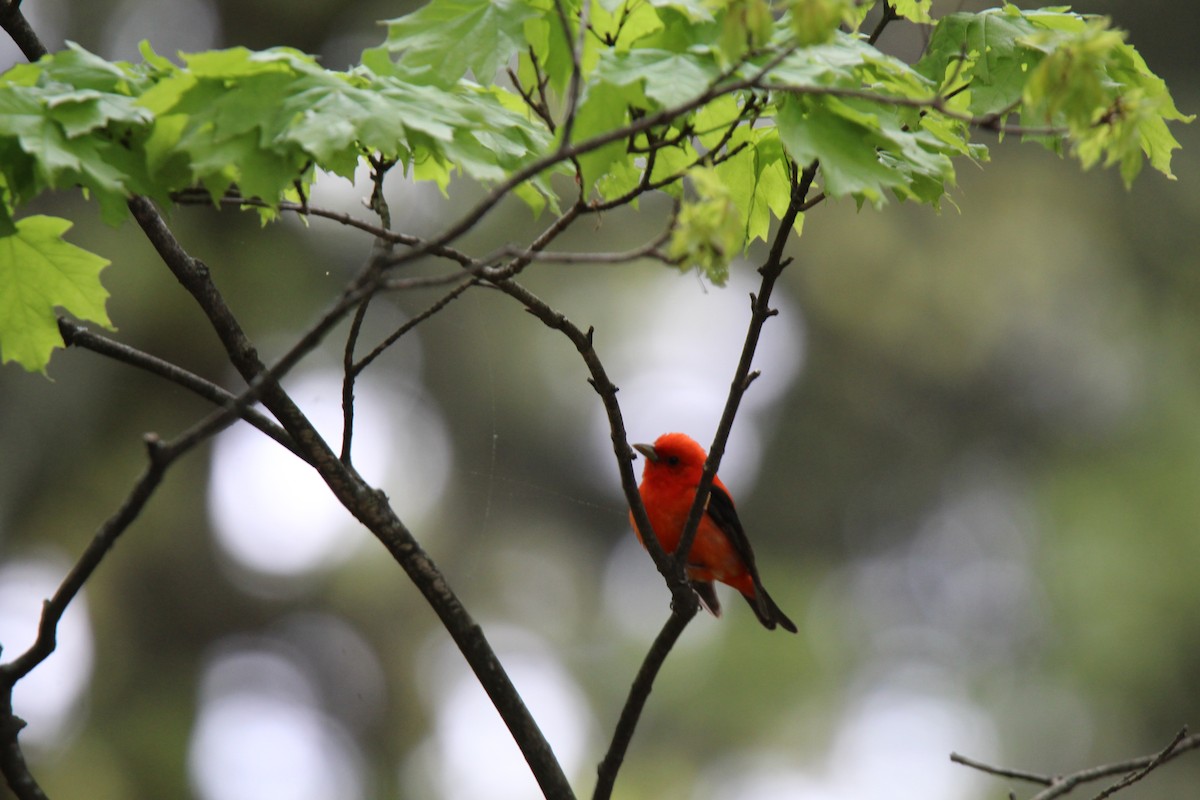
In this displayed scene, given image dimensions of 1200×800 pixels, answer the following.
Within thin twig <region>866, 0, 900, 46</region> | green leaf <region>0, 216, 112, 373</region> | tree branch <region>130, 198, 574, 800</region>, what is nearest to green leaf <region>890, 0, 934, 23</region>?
thin twig <region>866, 0, 900, 46</region>

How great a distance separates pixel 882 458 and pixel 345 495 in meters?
7.08

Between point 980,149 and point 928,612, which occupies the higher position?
point 980,149

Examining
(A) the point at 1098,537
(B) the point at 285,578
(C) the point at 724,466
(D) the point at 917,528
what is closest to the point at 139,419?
(B) the point at 285,578

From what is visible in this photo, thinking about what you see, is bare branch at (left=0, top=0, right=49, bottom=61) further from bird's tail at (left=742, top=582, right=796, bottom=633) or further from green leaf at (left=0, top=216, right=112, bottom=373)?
bird's tail at (left=742, top=582, right=796, bottom=633)

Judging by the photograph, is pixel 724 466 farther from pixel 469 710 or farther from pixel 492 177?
pixel 492 177

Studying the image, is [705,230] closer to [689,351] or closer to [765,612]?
[765,612]

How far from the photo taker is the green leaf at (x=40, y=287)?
2098 mm

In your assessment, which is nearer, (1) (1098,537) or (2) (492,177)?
(2) (492,177)

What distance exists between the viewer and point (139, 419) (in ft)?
23.1

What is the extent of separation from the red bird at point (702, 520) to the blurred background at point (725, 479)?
2.70 meters

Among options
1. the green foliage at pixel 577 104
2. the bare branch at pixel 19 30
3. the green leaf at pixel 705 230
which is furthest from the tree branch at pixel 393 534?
the green leaf at pixel 705 230

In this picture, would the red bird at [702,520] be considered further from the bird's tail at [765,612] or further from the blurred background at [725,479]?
the blurred background at [725,479]

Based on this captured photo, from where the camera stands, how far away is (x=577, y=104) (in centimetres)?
171

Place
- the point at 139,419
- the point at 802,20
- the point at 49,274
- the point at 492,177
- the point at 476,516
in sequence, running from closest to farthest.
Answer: the point at 802,20 → the point at 492,177 → the point at 49,274 → the point at 139,419 → the point at 476,516
